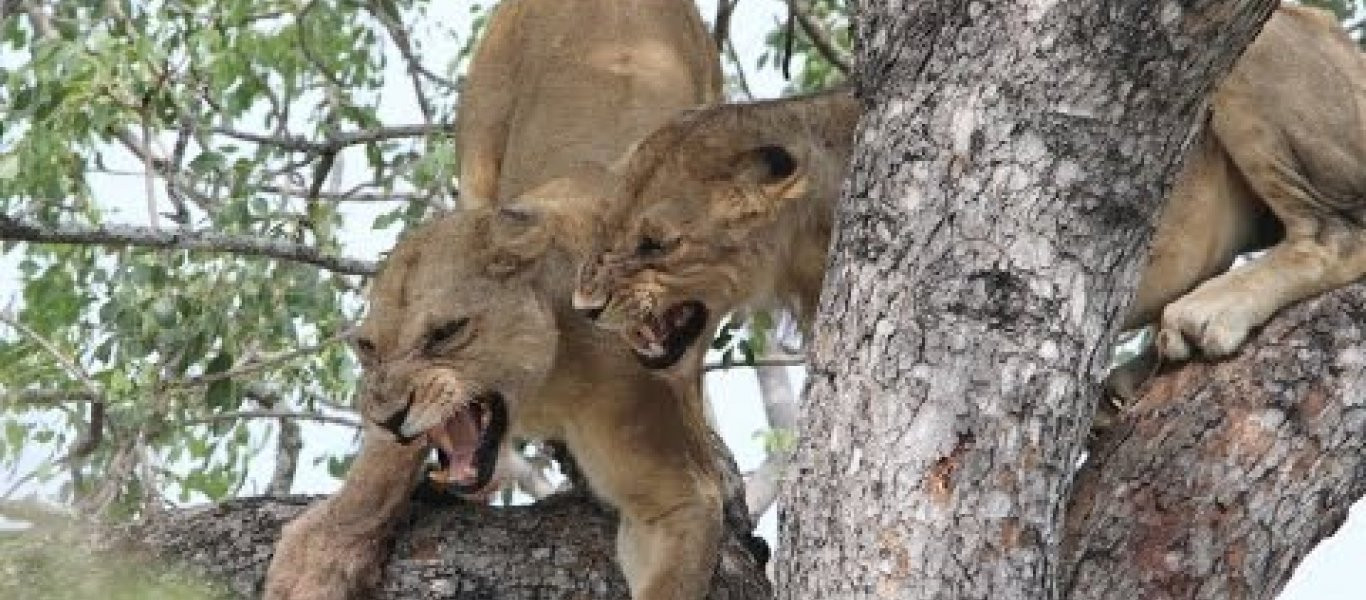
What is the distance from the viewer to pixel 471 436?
553cm

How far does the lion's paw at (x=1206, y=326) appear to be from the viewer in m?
4.76

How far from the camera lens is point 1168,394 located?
4672mm

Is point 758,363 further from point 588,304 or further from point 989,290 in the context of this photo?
point 989,290

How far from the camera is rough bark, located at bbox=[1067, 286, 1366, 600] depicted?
4.28 m

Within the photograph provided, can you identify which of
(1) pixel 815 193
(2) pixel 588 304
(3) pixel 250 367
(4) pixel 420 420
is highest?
(1) pixel 815 193

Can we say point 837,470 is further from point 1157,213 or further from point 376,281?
point 376,281

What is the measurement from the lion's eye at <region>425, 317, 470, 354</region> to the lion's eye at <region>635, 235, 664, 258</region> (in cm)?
44

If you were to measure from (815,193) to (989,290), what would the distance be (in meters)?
1.76

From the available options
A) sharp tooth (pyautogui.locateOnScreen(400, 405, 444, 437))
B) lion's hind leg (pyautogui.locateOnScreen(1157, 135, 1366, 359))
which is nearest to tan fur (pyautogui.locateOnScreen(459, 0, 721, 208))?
sharp tooth (pyautogui.locateOnScreen(400, 405, 444, 437))

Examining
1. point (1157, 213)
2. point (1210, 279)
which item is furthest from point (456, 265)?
point (1157, 213)

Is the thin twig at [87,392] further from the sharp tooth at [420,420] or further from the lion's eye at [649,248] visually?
the lion's eye at [649,248]

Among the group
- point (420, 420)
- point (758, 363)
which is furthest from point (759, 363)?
point (420, 420)

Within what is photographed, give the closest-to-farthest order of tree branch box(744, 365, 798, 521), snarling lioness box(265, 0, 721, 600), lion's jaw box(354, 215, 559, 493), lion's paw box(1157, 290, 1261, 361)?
lion's paw box(1157, 290, 1261, 361) → snarling lioness box(265, 0, 721, 600) → lion's jaw box(354, 215, 559, 493) → tree branch box(744, 365, 798, 521)

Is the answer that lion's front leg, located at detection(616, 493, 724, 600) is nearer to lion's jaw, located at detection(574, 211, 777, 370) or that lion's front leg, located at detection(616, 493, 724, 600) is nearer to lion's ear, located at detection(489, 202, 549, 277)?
lion's jaw, located at detection(574, 211, 777, 370)
